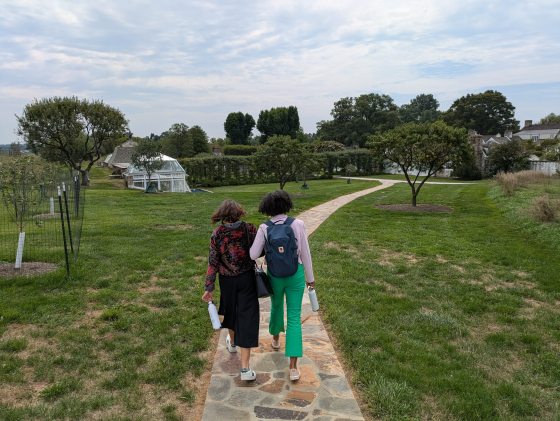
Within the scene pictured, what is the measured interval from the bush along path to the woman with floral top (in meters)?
0.21

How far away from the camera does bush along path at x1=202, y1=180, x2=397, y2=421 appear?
3.33 m

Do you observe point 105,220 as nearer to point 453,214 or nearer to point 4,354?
point 4,354

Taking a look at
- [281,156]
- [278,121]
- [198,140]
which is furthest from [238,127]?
[281,156]

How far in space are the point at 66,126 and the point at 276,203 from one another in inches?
1264

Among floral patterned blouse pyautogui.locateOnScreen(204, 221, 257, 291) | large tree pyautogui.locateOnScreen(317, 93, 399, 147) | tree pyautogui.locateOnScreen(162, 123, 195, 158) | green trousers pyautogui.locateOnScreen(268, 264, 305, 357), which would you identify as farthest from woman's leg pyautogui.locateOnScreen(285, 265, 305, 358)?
large tree pyautogui.locateOnScreen(317, 93, 399, 147)

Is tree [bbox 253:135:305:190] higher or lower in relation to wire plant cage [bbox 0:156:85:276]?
higher

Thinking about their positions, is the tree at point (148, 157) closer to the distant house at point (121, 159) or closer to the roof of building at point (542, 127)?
the distant house at point (121, 159)

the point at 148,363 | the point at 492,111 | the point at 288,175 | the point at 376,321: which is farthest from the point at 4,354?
the point at 492,111

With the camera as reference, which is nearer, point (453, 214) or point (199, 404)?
point (199, 404)

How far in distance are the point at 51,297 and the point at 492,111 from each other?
8312cm

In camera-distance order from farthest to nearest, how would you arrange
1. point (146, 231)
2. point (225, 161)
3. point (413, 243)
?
point (225, 161) → point (146, 231) → point (413, 243)

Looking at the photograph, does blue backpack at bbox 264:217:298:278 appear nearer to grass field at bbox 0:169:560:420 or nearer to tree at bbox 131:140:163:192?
grass field at bbox 0:169:560:420

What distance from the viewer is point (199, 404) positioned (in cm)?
351

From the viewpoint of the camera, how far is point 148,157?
27.4 m
